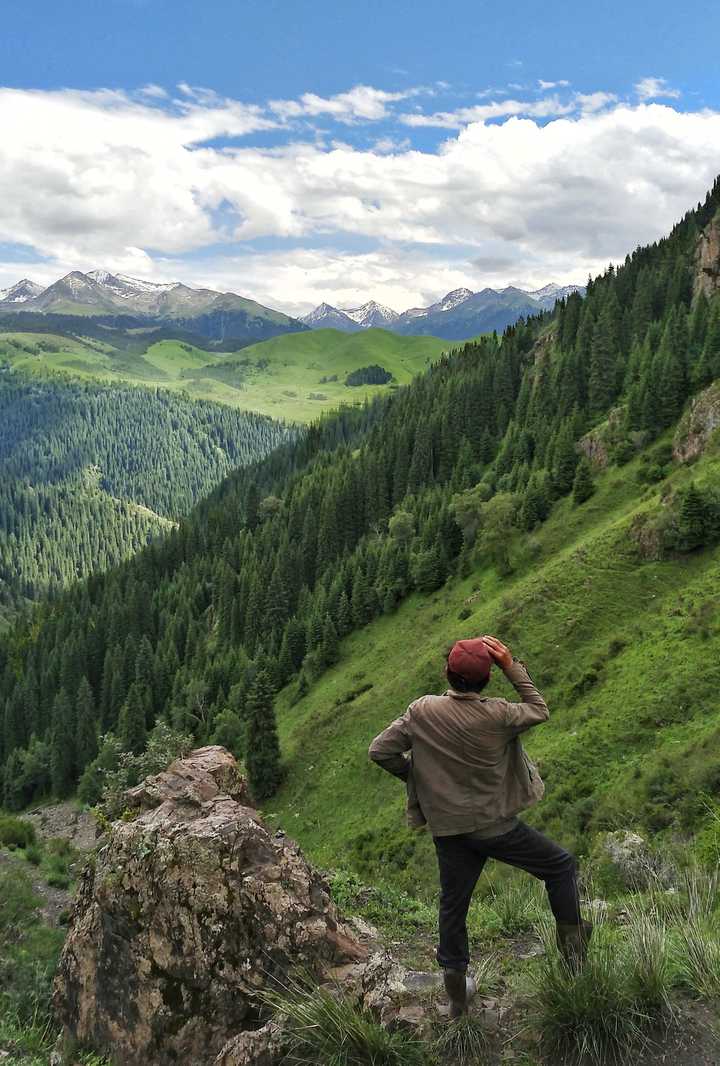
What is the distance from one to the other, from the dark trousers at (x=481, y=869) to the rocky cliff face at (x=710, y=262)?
118m

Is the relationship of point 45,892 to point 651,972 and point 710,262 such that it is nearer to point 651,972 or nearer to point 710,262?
point 651,972

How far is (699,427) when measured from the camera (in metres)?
63.3

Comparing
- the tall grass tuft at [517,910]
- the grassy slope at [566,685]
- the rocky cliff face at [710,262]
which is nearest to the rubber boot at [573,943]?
the tall grass tuft at [517,910]

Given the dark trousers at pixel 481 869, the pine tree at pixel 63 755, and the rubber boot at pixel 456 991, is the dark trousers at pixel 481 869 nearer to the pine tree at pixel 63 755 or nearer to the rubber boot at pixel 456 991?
the rubber boot at pixel 456 991

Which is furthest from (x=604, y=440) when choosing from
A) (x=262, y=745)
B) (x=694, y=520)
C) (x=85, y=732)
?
(x=85, y=732)

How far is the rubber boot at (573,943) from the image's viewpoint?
702 centimetres

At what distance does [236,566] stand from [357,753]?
284 feet

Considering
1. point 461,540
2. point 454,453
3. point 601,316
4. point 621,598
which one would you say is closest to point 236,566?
point 454,453

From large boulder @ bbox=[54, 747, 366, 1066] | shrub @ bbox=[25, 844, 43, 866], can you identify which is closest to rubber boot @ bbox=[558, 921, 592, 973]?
large boulder @ bbox=[54, 747, 366, 1066]

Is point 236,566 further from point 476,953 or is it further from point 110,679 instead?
point 476,953

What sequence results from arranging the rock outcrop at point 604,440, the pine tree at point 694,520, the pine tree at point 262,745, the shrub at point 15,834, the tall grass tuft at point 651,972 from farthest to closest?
1. the rock outcrop at point 604,440
2. the pine tree at point 262,745
3. the pine tree at point 694,520
4. the shrub at point 15,834
5. the tall grass tuft at point 651,972

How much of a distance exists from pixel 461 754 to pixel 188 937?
5555mm

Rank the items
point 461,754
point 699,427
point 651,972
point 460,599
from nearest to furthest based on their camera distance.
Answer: point 651,972 → point 461,754 → point 699,427 → point 460,599

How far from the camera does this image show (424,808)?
7.19m
